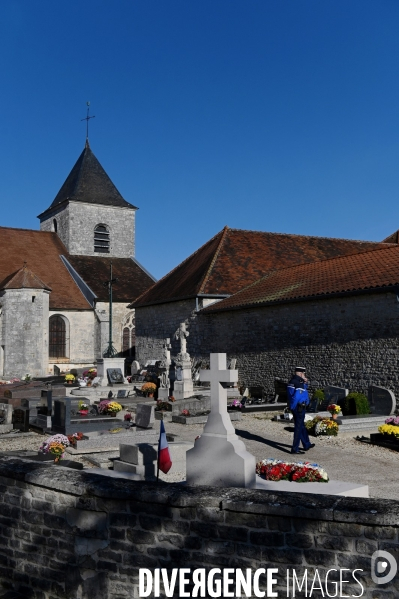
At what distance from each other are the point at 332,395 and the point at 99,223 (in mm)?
25999

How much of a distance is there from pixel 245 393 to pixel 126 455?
35.7 feet

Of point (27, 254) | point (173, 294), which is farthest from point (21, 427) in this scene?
point (27, 254)

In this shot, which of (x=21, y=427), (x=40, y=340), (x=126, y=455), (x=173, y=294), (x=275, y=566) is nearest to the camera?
(x=275, y=566)

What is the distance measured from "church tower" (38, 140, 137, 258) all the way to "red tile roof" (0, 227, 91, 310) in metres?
1.52

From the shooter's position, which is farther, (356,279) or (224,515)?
(356,279)

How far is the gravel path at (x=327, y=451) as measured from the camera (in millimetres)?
8398

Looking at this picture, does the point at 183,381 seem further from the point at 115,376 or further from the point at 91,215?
the point at 91,215

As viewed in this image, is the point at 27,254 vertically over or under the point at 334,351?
over

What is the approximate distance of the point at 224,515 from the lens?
13.2 ft

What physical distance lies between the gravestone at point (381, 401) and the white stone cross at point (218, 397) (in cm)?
877

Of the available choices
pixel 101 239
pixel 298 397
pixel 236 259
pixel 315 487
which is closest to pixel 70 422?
pixel 298 397

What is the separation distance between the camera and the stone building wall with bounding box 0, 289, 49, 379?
2825cm

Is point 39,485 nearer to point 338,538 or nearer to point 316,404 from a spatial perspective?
point 338,538

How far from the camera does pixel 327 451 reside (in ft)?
34.7
